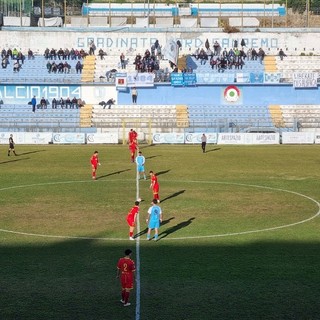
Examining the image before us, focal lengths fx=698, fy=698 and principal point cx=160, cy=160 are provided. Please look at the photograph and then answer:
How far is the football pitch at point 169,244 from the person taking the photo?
1844 cm

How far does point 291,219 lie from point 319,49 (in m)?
55.5

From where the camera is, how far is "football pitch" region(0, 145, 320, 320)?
1844cm

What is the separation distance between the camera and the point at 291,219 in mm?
28812

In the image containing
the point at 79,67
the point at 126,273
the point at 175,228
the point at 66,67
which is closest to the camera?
the point at 126,273

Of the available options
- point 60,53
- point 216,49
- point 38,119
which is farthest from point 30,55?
point 216,49

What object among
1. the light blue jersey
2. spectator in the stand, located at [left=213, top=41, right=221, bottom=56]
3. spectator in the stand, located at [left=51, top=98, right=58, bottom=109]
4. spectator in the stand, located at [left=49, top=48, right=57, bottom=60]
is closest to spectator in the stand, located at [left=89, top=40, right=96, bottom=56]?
spectator in the stand, located at [left=49, top=48, right=57, bottom=60]

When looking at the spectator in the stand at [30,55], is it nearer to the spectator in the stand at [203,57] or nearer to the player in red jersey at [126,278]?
the spectator in the stand at [203,57]

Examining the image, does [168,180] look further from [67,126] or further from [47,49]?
[47,49]

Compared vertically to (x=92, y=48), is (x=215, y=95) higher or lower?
lower

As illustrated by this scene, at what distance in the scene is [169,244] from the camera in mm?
24672

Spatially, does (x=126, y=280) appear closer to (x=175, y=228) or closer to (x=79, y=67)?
(x=175, y=228)

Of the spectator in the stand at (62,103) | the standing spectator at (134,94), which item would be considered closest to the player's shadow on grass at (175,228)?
the standing spectator at (134,94)

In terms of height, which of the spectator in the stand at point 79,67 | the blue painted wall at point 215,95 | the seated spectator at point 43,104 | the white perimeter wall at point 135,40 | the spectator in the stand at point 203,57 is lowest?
the seated spectator at point 43,104

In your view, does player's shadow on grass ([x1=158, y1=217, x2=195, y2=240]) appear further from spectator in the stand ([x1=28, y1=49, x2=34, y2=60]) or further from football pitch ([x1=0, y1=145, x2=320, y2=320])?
spectator in the stand ([x1=28, y1=49, x2=34, y2=60])
